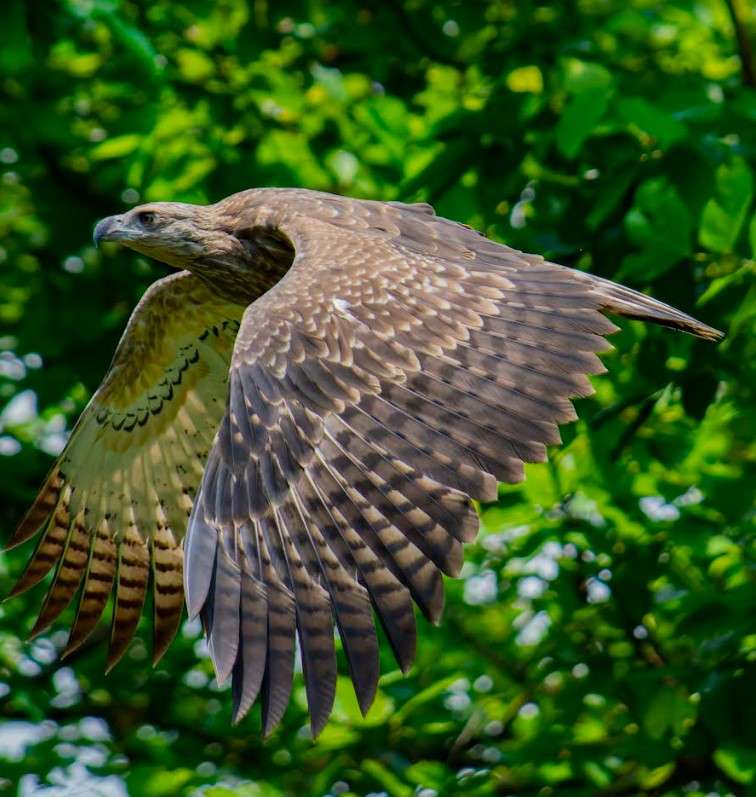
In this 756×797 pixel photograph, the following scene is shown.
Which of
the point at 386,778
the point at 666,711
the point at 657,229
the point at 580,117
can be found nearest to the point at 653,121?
the point at 580,117

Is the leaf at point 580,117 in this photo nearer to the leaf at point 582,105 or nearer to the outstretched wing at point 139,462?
the leaf at point 582,105

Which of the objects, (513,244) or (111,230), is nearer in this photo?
(513,244)

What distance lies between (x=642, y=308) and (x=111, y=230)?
2.32 m

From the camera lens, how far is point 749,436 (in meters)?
5.72

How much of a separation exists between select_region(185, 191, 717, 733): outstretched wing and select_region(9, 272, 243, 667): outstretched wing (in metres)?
1.50

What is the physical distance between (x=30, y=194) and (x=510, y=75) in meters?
2.82

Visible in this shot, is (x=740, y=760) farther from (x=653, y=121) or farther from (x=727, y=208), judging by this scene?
(x=653, y=121)

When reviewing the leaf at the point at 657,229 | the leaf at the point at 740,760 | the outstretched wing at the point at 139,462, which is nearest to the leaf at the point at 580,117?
the leaf at the point at 657,229

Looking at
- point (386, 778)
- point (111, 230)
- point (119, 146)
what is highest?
point (119, 146)

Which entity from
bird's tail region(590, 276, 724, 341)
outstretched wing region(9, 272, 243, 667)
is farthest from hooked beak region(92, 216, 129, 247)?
bird's tail region(590, 276, 724, 341)

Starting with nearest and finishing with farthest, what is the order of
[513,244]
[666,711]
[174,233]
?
[666,711], [513,244], [174,233]

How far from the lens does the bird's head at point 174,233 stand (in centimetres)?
582

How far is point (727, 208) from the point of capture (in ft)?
15.5

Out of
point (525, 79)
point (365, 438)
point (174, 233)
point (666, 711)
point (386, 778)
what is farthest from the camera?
point (525, 79)
